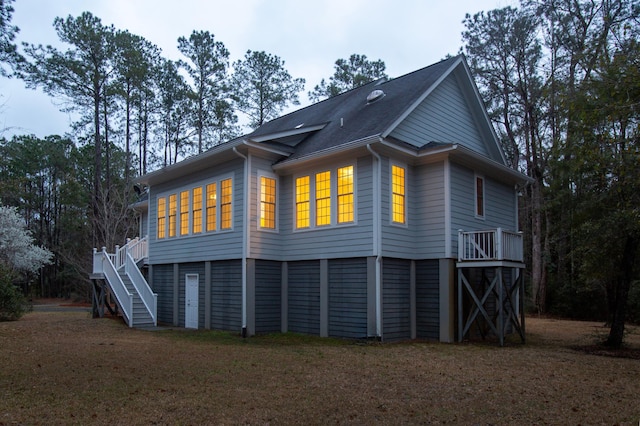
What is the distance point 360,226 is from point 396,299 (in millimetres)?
2151

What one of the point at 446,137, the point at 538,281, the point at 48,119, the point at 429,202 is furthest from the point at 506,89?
the point at 48,119

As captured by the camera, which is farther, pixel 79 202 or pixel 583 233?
pixel 79 202

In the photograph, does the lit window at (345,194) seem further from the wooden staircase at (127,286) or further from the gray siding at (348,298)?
the wooden staircase at (127,286)

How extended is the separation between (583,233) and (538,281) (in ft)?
47.7

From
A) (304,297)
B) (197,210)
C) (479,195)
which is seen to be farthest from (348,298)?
(197,210)

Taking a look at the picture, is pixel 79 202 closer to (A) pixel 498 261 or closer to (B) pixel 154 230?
(B) pixel 154 230

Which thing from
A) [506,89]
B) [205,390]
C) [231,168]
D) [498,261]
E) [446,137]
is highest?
[506,89]

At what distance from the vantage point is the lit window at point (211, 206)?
16.2 meters

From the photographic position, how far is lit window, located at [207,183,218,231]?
53.3ft

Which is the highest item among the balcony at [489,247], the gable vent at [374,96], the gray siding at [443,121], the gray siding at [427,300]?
the gable vent at [374,96]

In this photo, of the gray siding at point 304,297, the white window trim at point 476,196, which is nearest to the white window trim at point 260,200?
the gray siding at point 304,297

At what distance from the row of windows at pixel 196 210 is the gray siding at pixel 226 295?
122 cm

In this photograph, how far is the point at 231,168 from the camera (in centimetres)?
1554

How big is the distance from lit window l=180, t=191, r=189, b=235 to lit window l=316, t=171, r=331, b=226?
17.1ft
